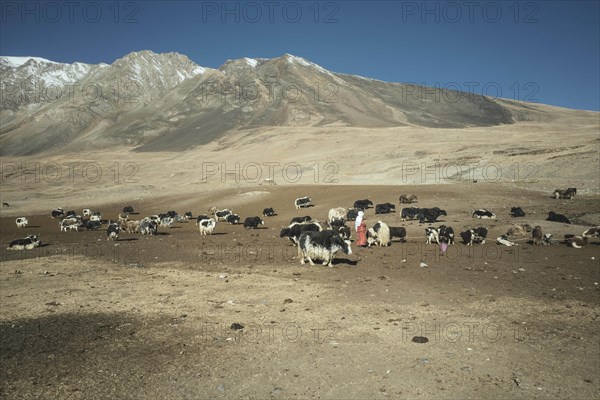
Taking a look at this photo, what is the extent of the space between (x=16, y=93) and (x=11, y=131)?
165 ft

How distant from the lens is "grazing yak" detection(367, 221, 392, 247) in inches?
695

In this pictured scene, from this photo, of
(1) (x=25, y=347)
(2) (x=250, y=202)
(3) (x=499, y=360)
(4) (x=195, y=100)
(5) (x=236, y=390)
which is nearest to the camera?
(5) (x=236, y=390)

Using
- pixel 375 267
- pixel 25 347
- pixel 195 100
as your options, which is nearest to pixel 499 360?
pixel 375 267

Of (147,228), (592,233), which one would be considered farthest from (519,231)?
(147,228)

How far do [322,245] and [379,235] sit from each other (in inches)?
164

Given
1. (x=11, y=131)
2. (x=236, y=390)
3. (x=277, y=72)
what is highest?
(x=277, y=72)

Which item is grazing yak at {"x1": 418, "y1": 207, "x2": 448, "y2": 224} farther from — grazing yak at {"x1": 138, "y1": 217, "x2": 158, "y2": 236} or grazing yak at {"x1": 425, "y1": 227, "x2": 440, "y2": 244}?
grazing yak at {"x1": 138, "y1": 217, "x2": 158, "y2": 236}

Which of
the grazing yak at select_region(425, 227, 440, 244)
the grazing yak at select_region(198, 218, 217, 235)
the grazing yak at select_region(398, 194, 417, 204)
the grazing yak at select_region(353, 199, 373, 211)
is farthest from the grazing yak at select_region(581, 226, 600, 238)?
the grazing yak at select_region(198, 218, 217, 235)

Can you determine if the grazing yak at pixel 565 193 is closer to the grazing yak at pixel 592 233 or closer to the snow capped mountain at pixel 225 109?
the grazing yak at pixel 592 233

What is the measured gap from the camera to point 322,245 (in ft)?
46.9

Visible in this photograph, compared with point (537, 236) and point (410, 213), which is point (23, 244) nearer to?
point (410, 213)

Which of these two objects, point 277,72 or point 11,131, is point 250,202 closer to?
point 277,72

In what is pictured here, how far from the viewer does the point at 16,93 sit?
198m

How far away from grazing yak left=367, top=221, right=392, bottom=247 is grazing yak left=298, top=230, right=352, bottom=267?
11.3ft
